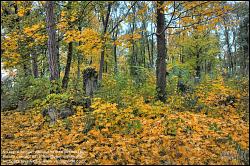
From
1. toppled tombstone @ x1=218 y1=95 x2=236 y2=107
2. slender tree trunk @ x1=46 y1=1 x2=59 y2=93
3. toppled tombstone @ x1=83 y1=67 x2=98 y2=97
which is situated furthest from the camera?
toppled tombstone @ x1=83 y1=67 x2=98 y2=97

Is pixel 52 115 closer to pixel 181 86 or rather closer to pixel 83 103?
pixel 83 103

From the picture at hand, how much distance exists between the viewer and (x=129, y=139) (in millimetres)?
4719

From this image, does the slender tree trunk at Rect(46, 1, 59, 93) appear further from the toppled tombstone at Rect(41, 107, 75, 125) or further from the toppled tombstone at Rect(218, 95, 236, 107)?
the toppled tombstone at Rect(218, 95, 236, 107)

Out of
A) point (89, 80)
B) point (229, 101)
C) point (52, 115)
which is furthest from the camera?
point (89, 80)

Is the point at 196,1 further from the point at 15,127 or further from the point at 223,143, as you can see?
the point at 15,127

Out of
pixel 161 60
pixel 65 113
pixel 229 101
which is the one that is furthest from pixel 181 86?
pixel 65 113

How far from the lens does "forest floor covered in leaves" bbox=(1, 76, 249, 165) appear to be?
402cm

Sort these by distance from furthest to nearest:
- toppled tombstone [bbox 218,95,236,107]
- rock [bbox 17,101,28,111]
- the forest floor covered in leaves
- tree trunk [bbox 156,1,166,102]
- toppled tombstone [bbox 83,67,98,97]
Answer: toppled tombstone [bbox 83,67,98,97], tree trunk [bbox 156,1,166,102], rock [bbox 17,101,28,111], toppled tombstone [bbox 218,95,236,107], the forest floor covered in leaves

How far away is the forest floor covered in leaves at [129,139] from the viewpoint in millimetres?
4023

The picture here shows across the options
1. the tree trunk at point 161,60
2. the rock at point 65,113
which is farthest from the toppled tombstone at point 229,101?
the rock at point 65,113

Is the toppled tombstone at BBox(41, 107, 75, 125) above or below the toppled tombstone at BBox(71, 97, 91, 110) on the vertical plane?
below

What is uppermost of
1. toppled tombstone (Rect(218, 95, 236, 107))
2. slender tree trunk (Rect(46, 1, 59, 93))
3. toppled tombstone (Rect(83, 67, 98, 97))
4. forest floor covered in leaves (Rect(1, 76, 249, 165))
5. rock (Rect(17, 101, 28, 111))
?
slender tree trunk (Rect(46, 1, 59, 93))

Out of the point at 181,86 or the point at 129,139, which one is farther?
the point at 181,86

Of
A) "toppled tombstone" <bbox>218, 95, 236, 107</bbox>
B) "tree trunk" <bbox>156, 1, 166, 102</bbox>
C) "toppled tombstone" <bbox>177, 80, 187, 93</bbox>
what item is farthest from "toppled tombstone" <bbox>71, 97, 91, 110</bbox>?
"toppled tombstone" <bbox>177, 80, 187, 93</bbox>
